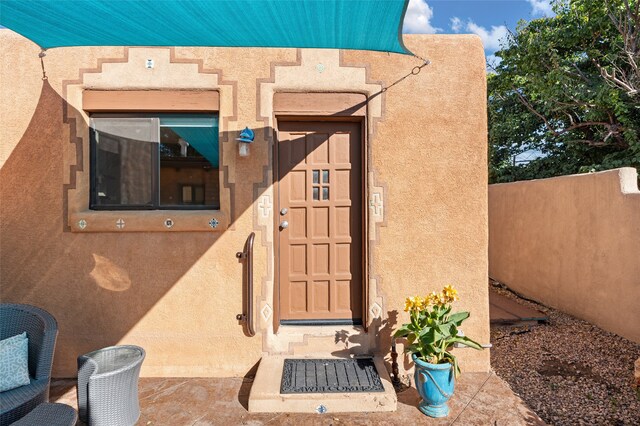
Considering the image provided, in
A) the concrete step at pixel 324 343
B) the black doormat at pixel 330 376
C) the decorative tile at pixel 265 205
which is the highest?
the decorative tile at pixel 265 205

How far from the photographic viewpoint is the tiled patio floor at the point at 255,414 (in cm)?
247

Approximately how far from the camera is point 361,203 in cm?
330

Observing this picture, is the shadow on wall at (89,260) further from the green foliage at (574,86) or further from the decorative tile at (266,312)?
the green foliage at (574,86)

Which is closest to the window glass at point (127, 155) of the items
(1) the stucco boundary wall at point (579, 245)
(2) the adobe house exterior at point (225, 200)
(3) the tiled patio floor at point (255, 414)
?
(2) the adobe house exterior at point (225, 200)

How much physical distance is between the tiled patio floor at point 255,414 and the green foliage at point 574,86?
23.5 ft

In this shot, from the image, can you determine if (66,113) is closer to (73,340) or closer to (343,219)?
(73,340)

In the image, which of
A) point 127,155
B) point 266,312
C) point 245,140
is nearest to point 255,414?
point 266,312

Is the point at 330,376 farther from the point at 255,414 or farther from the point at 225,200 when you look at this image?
the point at 225,200

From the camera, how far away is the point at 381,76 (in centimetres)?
312

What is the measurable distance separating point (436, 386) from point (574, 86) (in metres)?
8.28

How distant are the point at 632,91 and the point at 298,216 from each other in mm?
7311

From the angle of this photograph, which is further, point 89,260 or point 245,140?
point 89,260

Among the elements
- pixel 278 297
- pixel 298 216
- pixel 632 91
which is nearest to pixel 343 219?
pixel 298 216

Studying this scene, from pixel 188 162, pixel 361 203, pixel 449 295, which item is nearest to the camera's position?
pixel 449 295
